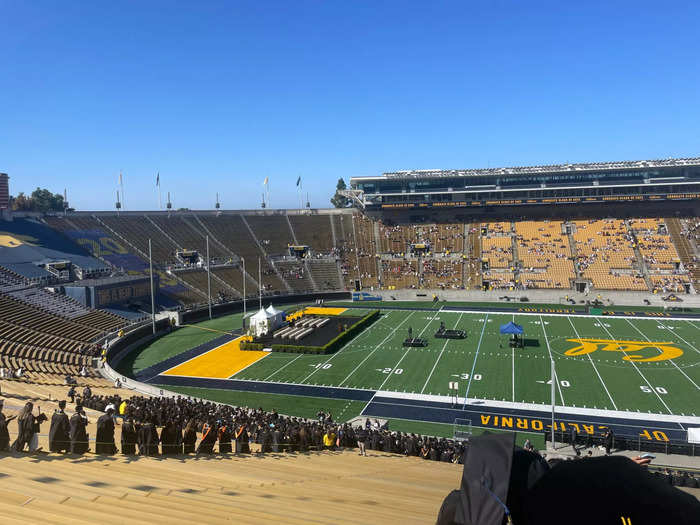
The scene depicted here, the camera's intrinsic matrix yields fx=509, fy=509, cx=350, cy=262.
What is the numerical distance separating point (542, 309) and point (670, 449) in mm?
34225

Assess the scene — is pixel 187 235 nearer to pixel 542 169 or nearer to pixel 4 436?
pixel 542 169

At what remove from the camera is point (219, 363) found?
117 feet

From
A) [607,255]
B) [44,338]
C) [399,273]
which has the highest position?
[607,255]

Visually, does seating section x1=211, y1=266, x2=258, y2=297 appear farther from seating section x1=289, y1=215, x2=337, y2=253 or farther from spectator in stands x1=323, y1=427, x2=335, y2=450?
spectator in stands x1=323, y1=427, x2=335, y2=450

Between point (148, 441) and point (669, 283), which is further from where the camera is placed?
point (669, 283)

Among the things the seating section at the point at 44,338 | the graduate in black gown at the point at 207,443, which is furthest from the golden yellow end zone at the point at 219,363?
the graduate in black gown at the point at 207,443

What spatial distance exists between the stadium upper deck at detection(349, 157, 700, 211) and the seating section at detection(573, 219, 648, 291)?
5.34 m

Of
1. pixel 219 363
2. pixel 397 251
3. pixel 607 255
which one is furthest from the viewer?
pixel 397 251

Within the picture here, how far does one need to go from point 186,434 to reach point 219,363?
23.8 m

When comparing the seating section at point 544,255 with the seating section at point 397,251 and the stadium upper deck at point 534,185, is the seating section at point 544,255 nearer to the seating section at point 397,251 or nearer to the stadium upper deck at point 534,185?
the seating section at point 397,251

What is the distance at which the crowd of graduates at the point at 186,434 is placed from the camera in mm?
9953

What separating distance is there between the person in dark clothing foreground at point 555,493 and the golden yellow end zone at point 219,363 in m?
31.2

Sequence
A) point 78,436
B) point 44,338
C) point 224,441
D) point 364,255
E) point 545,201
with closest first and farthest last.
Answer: point 78,436, point 224,441, point 44,338, point 364,255, point 545,201

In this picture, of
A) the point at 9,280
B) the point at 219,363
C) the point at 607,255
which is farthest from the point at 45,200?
the point at 607,255
